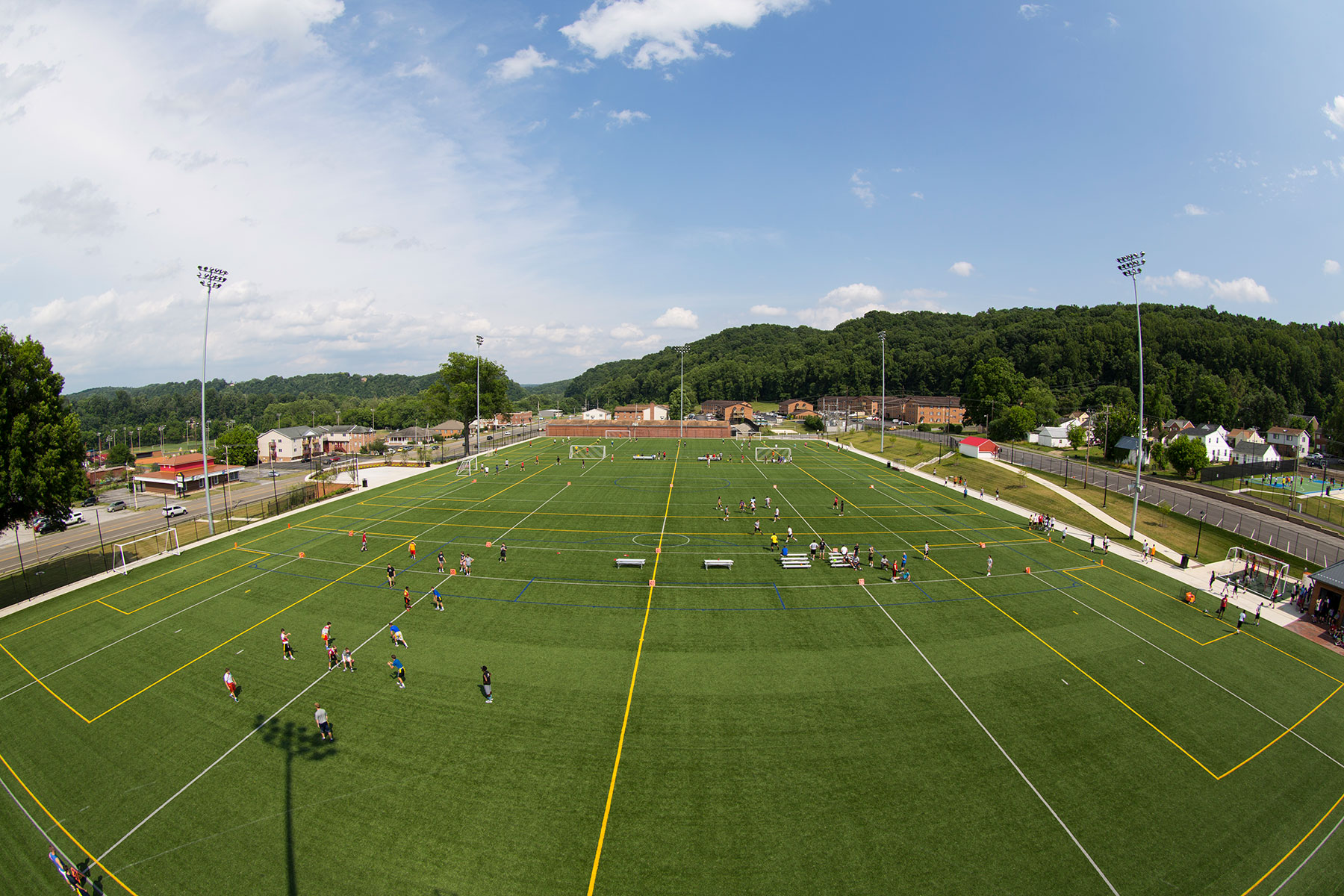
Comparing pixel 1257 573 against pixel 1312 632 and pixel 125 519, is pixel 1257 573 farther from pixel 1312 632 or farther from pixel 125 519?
pixel 125 519

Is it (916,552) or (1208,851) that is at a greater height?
(916,552)

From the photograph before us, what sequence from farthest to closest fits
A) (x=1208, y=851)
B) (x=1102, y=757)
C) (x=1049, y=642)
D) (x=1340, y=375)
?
(x=1340, y=375) → (x=1049, y=642) → (x=1102, y=757) → (x=1208, y=851)

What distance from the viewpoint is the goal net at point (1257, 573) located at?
31.7 metres

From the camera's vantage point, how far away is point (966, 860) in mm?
13656

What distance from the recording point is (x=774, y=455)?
256 feet

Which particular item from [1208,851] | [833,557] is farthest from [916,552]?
[1208,851]

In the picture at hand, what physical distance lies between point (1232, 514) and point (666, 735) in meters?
54.6

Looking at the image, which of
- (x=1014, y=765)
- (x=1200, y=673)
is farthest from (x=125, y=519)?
(x=1200, y=673)

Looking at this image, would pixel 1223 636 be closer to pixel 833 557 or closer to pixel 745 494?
pixel 833 557

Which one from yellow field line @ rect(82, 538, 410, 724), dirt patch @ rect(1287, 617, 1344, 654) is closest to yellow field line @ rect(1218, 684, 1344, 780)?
dirt patch @ rect(1287, 617, 1344, 654)

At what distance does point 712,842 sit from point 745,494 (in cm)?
4049

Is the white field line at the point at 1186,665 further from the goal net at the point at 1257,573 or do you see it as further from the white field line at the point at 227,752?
the white field line at the point at 227,752

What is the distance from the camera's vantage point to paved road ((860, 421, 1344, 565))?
36.7 meters

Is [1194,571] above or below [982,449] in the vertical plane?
below
